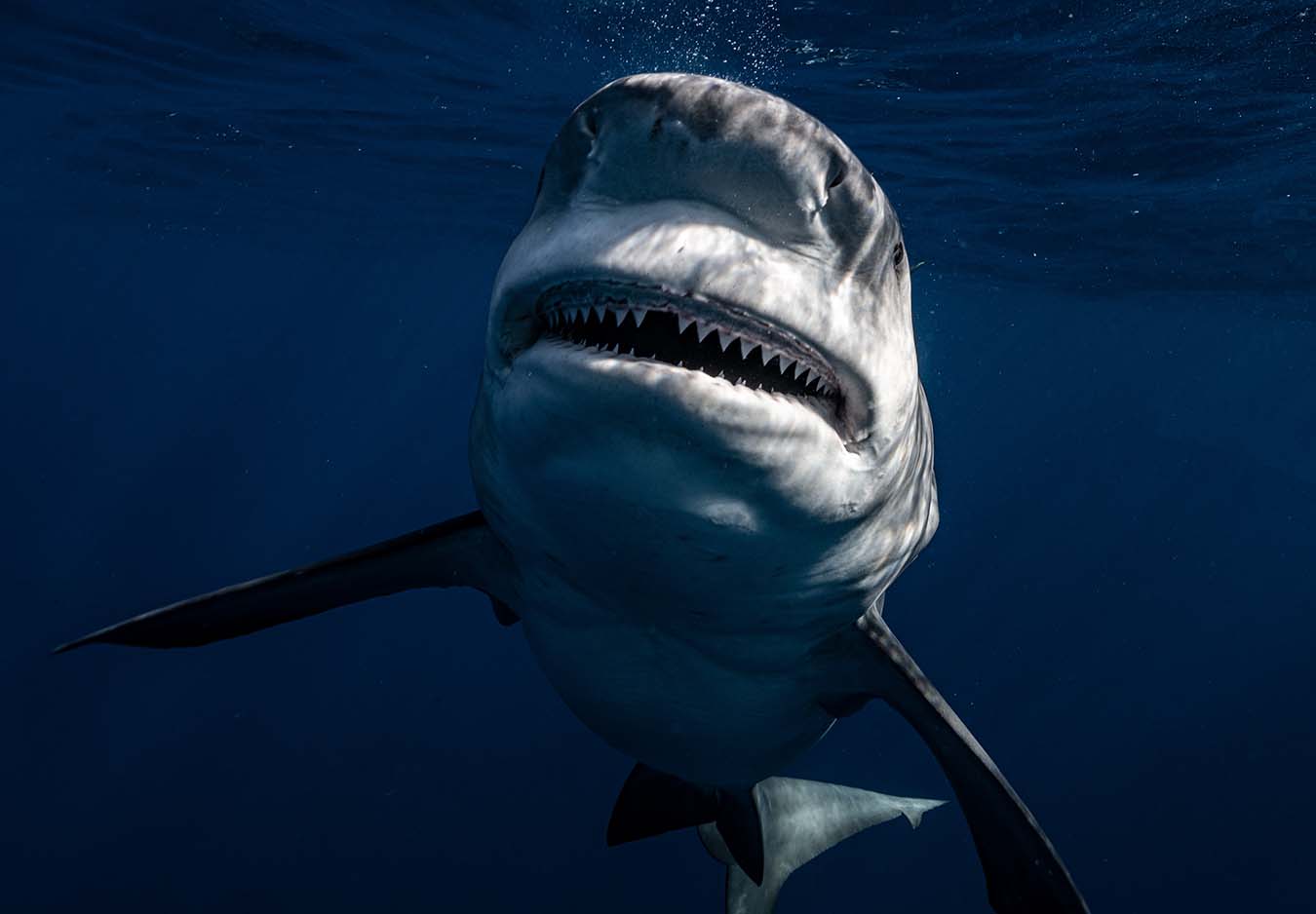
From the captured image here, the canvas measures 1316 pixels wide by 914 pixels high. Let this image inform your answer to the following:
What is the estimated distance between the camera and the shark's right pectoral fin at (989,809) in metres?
3.43

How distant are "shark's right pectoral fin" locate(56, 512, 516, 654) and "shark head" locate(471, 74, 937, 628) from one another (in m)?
1.57

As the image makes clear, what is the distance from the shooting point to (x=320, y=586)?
4039 millimetres

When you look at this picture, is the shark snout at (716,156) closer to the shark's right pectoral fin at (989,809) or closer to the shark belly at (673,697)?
the shark belly at (673,697)

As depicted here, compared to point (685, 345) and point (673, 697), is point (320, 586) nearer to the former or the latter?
point (673, 697)

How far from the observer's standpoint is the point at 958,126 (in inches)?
590

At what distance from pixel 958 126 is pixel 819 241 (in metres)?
14.6

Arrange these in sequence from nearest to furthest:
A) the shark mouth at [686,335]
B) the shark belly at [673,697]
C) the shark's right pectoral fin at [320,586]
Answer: the shark mouth at [686,335] → the shark belly at [673,697] → the shark's right pectoral fin at [320,586]

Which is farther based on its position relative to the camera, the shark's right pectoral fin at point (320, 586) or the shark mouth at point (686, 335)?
the shark's right pectoral fin at point (320, 586)

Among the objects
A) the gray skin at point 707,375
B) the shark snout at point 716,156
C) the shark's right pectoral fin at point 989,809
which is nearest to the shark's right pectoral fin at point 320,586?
the gray skin at point 707,375

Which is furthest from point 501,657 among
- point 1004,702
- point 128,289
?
point 128,289

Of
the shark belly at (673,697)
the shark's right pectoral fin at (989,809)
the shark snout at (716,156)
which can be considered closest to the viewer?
the shark snout at (716,156)

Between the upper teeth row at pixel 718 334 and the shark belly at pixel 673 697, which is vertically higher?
the upper teeth row at pixel 718 334

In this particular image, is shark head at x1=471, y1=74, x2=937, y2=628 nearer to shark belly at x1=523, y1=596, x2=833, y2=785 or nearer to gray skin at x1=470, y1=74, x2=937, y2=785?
gray skin at x1=470, y1=74, x2=937, y2=785

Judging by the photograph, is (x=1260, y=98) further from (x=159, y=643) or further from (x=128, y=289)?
(x=128, y=289)
